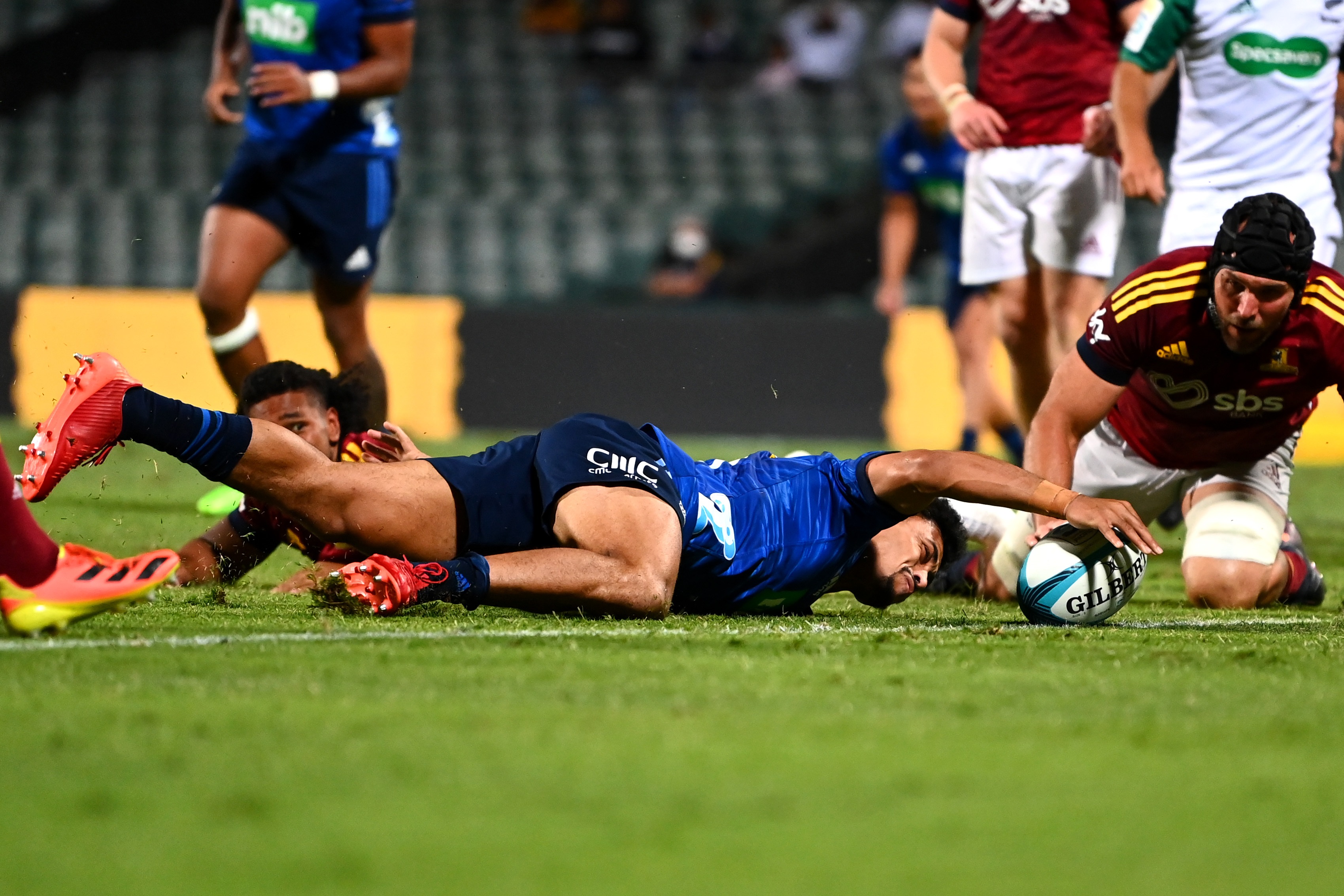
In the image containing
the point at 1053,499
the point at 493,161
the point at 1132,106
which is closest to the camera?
the point at 1053,499

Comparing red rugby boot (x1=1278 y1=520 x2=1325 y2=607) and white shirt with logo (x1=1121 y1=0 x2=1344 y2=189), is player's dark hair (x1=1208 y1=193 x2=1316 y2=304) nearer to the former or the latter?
red rugby boot (x1=1278 y1=520 x2=1325 y2=607)

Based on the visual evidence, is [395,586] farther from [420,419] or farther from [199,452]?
[420,419]

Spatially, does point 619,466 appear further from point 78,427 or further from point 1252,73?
point 1252,73

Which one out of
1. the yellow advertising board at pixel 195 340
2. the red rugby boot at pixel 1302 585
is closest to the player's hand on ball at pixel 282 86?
the red rugby boot at pixel 1302 585

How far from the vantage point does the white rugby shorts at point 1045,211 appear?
21.6 feet

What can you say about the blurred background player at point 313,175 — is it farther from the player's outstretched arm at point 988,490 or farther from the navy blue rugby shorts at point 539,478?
the player's outstretched arm at point 988,490

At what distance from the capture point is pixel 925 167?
9469 millimetres

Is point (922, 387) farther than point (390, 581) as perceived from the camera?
Yes

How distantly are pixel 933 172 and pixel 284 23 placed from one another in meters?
4.05

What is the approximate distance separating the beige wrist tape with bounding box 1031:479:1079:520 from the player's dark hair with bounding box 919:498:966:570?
59cm

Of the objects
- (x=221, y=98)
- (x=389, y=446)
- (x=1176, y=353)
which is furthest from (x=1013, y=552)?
(x=221, y=98)

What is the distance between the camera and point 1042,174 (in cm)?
664

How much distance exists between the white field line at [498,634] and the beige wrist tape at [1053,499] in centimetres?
38

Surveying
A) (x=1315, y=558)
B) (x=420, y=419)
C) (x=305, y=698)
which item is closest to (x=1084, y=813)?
(x=305, y=698)
